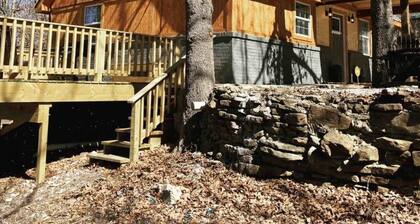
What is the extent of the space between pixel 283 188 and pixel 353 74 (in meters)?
12.4

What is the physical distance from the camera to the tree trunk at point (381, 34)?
9336 millimetres

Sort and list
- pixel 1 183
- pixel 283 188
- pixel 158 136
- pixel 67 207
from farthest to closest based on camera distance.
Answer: pixel 158 136
pixel 1 183
pixel 67 207
pixel 283 188

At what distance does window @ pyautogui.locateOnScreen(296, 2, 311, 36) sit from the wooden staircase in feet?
19.3

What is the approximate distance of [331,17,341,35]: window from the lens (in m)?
16.0

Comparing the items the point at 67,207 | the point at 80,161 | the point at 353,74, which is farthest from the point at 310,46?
the point at 67,207

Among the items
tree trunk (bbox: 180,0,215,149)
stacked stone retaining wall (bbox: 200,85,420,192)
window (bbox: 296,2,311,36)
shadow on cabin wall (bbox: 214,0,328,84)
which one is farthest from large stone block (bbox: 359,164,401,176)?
window (bbox: 296,2,311,36)

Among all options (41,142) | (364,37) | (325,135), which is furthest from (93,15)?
(325,135)

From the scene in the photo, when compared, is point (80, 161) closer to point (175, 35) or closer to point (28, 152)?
point (28, 152)

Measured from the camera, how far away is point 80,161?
898 centimetres

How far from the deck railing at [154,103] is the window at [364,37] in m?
11.3

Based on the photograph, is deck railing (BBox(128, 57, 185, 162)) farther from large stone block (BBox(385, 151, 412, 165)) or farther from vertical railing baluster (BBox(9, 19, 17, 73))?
large stone block (BBox(385, 151, 412, 165))

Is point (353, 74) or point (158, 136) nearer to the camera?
point (158, 136)

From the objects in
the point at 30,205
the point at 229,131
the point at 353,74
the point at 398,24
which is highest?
the point at 398,24

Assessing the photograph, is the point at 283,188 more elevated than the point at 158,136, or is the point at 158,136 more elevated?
the point at 158,136
